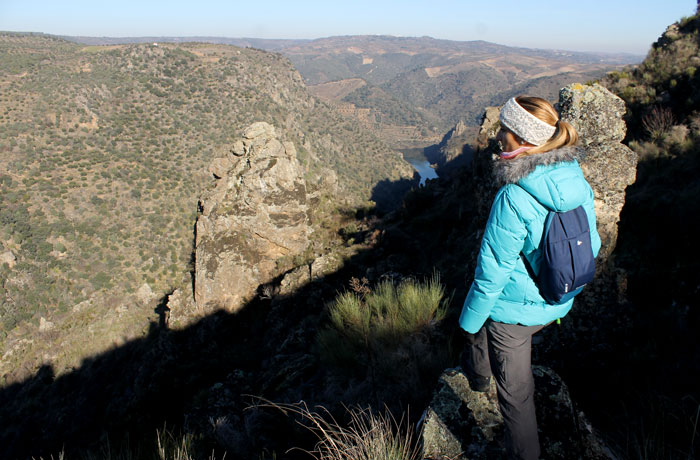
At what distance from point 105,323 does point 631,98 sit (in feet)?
92.7

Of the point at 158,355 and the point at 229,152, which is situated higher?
the point at 229,152

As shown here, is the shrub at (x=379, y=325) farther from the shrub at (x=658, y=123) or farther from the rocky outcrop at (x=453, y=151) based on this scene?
the rocky outcrop at (x=453, y=151)

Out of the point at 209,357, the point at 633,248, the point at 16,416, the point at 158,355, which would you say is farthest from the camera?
the point at 16,416

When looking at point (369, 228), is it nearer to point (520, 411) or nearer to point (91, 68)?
point (520, 411)

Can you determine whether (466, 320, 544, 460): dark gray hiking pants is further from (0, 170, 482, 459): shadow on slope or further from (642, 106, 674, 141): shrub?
(642, 106, 674, 141): shrub

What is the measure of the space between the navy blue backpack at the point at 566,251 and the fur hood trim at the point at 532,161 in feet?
0.67

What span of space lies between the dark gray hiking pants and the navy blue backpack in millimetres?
323

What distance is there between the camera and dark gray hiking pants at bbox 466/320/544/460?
1616mm

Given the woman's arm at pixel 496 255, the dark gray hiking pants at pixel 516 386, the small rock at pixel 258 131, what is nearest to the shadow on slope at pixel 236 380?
the dark gray hiking pants at pixel 516 386

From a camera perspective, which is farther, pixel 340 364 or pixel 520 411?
pixel 340 364

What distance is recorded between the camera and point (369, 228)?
11.5 metres

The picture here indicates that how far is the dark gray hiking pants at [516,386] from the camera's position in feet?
5.30

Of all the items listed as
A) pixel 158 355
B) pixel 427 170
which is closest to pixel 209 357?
pixel 158 355

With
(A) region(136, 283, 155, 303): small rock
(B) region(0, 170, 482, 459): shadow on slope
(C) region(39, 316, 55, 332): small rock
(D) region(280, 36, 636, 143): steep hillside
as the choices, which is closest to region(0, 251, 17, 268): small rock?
(C) region(39, 316, 55, 332): small rock
